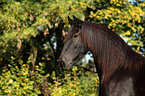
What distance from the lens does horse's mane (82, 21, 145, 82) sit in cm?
300

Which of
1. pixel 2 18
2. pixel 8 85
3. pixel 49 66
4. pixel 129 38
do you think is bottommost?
pixel 49 66

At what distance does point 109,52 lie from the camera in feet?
9.98

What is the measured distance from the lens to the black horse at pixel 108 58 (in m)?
2.90

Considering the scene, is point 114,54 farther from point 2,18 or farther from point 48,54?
point 48,54

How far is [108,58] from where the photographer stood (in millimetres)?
3041

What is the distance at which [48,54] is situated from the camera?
13.3 m

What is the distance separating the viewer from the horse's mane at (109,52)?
300cm

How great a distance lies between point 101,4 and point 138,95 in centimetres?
754

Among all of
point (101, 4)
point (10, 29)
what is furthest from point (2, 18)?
point (101, 4)

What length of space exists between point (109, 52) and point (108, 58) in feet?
0.27

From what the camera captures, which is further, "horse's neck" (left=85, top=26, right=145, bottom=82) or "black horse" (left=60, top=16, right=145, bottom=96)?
"horse's neck" (left=85, top=26, right=145, bottom=82)

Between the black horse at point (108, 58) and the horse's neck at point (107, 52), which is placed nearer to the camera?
the black horse at point (108, 58)

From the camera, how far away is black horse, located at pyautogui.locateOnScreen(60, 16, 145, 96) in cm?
290

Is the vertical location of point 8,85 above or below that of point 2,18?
below
